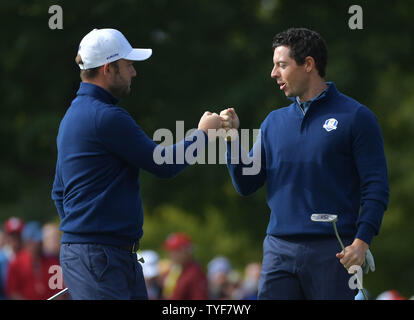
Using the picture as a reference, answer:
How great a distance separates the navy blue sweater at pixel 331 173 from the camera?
503cm

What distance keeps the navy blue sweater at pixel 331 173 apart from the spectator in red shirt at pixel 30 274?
5.49 meters

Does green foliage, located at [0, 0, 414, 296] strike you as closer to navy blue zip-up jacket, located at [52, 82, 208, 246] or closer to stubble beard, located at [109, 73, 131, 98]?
stubble beard, located at [109, 73, 131, 98]

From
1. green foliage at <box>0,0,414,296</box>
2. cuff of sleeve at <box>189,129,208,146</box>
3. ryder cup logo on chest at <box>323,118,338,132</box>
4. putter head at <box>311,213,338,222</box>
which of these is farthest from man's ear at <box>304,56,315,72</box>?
green foliage at <box>0,0,414,296</box>

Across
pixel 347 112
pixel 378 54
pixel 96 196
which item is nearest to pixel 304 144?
pixel 347 112

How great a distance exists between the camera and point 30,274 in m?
10.1

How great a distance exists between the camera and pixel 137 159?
4859mm

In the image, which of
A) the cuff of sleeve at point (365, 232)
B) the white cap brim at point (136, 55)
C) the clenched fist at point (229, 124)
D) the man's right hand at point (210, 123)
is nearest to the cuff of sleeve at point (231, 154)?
the clenched fist at point (229, 124)

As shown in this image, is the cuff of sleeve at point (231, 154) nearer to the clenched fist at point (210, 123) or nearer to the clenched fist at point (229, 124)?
the clenched fist at point (229, 124)

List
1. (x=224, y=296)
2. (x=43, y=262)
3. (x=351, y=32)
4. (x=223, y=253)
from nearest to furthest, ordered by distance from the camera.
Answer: (x=43, y=262) → (x=224, y=296) → (x=351, y=32) → (x=223, y=253)

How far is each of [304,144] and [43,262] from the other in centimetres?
586

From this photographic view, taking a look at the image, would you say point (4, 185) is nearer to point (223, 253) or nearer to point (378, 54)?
point (378, 54)

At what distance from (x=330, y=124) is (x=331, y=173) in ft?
1.01

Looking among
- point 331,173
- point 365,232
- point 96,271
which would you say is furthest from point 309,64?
point 96,271

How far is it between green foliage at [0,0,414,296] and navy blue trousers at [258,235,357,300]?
8.13 meters
